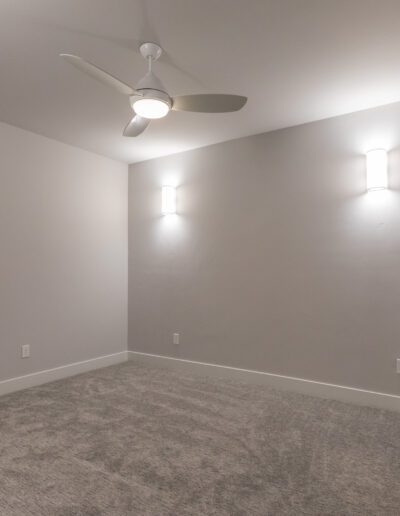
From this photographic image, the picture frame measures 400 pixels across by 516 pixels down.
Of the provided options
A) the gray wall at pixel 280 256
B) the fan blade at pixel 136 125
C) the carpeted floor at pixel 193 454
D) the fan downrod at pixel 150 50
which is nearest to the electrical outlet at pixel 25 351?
the carpeted floor at pixel 193 454

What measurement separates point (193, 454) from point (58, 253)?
243 cm

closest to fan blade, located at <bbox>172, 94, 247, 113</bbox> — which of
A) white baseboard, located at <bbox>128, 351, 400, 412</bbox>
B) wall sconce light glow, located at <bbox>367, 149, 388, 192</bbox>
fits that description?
wall sconce light glow, located at <bbox>367, 149, 388, 192</bbox>

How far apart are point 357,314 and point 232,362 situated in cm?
130

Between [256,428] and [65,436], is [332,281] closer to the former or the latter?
[256,428]

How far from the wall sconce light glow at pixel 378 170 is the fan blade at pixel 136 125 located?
1.78m

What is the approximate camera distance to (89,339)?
13.3 feet

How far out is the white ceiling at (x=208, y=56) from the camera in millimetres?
1929

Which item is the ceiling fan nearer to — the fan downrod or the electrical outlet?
the fan downrod

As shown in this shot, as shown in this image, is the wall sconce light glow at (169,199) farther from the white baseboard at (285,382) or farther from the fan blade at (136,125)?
the white baseboard at (285,382)

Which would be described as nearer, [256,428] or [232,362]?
[256,428]

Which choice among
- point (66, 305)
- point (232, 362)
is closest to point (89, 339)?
point (66, 305)

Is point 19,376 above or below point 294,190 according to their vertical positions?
below

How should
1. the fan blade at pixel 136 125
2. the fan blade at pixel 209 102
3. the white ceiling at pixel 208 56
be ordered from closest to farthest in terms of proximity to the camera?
1. the white ceiling at pixel 208 56
2. the fan blade at pixel 209 102
3. the fan blade at pixel 136 125

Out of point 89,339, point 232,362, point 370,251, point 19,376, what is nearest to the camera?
point 370,251
